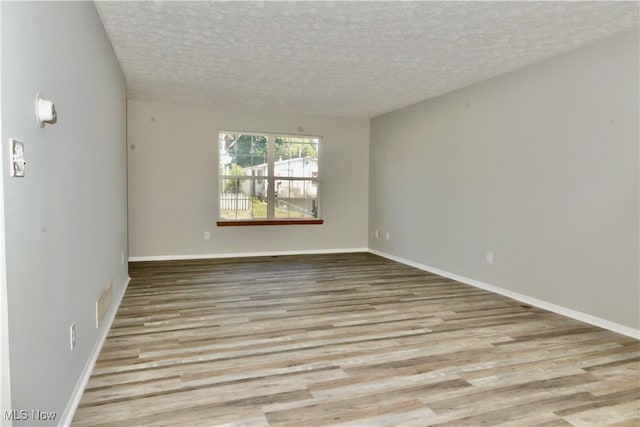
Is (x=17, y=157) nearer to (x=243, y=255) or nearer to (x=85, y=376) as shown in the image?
(x=85, y=376)

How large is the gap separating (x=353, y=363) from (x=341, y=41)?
245cm

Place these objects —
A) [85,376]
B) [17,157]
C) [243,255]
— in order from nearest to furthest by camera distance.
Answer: [17,157] < [85,376] < [243,255]

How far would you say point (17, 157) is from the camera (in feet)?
4.14

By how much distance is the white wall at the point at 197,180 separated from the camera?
5.77 meters

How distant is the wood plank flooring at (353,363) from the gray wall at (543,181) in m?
0.39

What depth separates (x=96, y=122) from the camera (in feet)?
8.83

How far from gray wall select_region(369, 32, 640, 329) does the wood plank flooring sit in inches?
15.2

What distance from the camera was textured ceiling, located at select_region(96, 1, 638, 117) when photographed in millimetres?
2670

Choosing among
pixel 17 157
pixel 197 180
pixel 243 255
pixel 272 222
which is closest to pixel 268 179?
pixel 272 222

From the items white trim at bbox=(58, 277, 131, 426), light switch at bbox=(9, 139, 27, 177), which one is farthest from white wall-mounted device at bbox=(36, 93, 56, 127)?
white trim at bbox=(58, 277, 131, 426)

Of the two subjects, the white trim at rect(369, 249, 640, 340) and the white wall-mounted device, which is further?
the white trim at rect(369, 249, 640, 340)

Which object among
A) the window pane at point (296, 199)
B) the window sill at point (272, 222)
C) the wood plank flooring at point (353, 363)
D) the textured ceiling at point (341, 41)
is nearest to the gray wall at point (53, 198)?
the wood plank flooring at point (353, 363)

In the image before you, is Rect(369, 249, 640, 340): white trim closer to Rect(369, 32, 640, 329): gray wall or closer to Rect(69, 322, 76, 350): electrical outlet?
Rect(369, 32, 640, 329): gray wall

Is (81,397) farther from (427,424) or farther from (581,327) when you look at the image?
(581,327)
